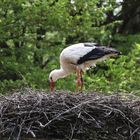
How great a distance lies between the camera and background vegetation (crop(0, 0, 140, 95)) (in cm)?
1245

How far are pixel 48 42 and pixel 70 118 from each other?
6768mm

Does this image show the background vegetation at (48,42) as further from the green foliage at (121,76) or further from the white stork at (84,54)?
the white stork at (84,54)

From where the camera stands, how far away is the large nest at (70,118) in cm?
688

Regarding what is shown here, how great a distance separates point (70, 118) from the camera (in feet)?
22.6

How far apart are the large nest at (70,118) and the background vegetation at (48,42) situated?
15.4 ft


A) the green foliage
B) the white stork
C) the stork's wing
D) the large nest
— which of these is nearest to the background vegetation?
the green foliage

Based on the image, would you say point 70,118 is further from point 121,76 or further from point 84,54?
point 121,76

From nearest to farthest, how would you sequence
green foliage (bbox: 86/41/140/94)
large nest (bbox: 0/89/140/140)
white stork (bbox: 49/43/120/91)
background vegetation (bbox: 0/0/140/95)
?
large nest (bbox: 0/89/140/140) < white stork (bbox: 49/43/120/91) < green foliage (bbox: 86/41/140/94) < background vegetation (bbox: 0/0/140/95)

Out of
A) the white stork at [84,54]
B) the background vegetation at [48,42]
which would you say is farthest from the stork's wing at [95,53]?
the background vegetation at [48,42]

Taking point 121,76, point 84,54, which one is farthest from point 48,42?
point 84,54

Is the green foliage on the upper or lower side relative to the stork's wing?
lower

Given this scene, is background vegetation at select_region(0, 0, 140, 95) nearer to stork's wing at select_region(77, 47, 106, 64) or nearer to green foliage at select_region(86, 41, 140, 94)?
green foliage at select_region(86, 41, 140, 94)

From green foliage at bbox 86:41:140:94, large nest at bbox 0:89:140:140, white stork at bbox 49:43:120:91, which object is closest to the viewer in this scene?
large nest at bbox 0:89:140:140

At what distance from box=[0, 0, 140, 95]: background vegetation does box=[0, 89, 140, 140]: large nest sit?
4702mm
